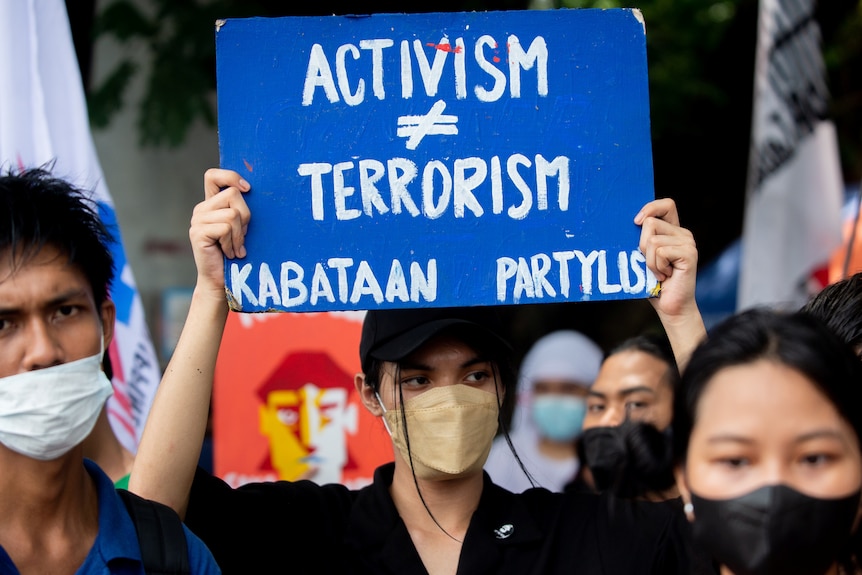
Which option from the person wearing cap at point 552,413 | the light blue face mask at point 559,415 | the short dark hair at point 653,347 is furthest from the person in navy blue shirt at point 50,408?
the light blue face mask at point 559,415

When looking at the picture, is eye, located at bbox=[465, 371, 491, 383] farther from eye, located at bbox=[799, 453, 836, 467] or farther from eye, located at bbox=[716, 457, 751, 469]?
eye, located at bbox=[799, 453, 836, 467]

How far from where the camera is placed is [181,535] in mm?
2066

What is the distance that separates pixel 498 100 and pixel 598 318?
6.00m

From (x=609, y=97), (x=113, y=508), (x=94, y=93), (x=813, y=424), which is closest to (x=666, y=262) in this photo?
(x=609, y=97)

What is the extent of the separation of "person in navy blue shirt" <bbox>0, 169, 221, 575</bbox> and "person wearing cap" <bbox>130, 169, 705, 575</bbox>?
229 millimetres

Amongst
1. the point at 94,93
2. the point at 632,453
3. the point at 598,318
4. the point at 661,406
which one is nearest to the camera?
the point at 632,453

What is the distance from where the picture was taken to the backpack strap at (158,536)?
2.01 meters

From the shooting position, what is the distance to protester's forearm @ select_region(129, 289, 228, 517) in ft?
7.47

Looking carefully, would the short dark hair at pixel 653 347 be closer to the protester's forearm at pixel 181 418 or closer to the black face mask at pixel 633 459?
the black face mask at pixel 633 459

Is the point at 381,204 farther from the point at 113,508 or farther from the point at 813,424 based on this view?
the point at 813,424

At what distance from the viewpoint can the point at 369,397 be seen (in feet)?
8.83

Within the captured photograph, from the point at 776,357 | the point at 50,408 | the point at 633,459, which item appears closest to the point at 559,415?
the point at 633,459

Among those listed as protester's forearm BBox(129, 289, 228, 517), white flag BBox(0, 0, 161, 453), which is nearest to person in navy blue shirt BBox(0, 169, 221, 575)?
protester's forearm BBox(129, 289, 228, 517)

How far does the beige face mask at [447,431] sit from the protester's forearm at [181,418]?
0.51 m
